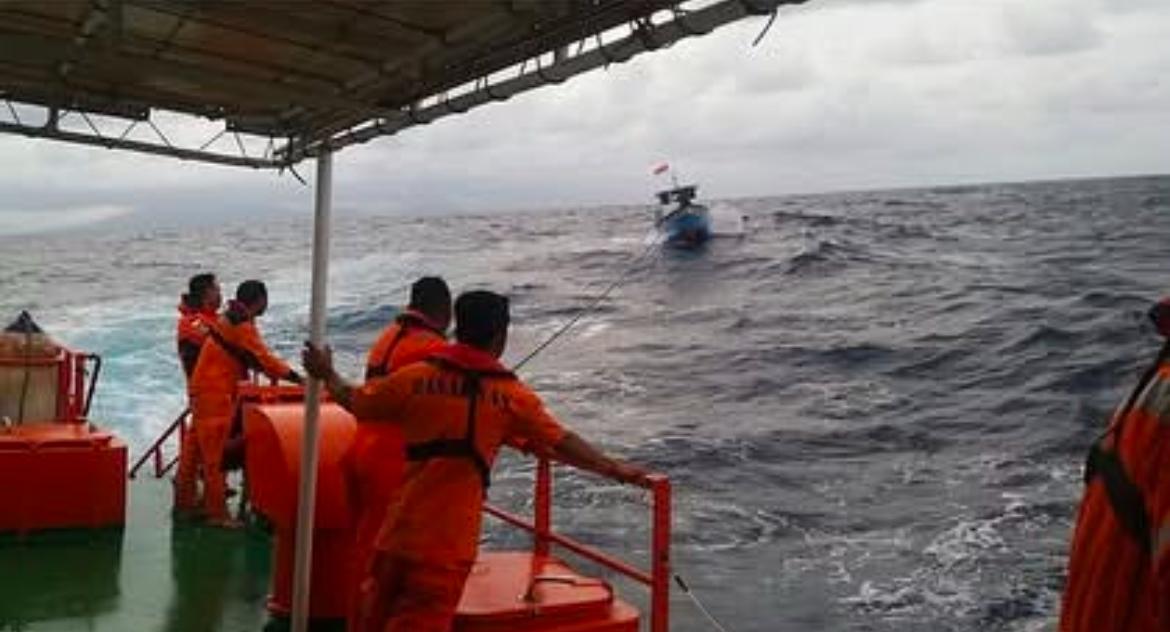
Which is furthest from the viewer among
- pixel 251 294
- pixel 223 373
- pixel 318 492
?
pixel 223 373

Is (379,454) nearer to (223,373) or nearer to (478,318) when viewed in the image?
(478,318)

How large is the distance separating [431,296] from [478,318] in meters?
1.09

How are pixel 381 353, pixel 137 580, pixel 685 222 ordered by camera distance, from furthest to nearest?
pixel 685 222
pixel 137 580
pixel 381 353

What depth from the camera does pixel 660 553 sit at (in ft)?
13.4

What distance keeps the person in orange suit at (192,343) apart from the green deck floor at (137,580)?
10.4 inches

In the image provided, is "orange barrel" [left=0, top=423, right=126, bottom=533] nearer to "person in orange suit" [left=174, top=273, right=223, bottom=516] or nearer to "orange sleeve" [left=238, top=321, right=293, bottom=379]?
"person in orange suit" [left=174, top=273, right=223, bottom=516]

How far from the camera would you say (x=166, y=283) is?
36562mm

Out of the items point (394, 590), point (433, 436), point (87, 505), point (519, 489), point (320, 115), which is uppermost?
point (320, 115)

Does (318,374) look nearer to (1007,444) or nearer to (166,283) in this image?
(1007,444)

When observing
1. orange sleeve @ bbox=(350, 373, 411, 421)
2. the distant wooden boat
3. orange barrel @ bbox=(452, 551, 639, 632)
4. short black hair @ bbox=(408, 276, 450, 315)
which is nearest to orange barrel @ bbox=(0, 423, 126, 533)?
short black hair @ bbox=(408, 276, 450, 315)

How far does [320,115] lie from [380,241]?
58166 millimetres

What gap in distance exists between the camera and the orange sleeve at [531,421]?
12.6 ft

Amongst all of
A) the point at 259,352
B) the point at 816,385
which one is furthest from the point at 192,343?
the point at 816,385

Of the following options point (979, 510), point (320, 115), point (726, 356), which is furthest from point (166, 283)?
point (320, 115)
